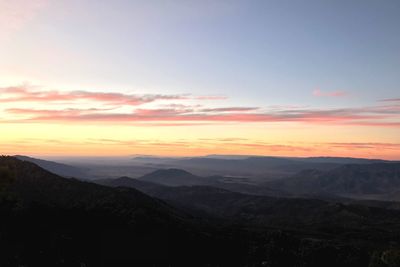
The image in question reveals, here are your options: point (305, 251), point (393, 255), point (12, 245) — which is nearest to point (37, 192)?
point (12, 245)

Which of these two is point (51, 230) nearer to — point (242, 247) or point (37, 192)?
point (242, 247)

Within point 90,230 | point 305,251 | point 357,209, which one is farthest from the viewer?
point 357,209

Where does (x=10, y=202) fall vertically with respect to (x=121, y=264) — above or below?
above

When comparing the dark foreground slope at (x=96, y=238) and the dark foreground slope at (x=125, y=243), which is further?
the dark foreground slope at (x=125, y=243)

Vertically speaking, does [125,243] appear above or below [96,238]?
below

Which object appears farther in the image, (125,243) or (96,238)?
(125,243)

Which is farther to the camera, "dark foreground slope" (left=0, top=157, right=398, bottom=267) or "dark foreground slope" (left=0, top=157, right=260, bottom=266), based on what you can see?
"dark foreground slope" (left=0, top=157, right=398, bottom=267)

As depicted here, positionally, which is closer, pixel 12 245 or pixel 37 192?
pixel 12 245

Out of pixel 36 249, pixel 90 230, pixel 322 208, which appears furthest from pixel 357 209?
pixel 36 249

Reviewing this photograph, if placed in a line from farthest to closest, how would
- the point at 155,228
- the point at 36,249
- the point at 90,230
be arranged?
the point at 155,228 → the point at 90,230 → the point at 36,249

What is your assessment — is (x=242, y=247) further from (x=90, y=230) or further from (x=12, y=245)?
(x=12, y=245)
